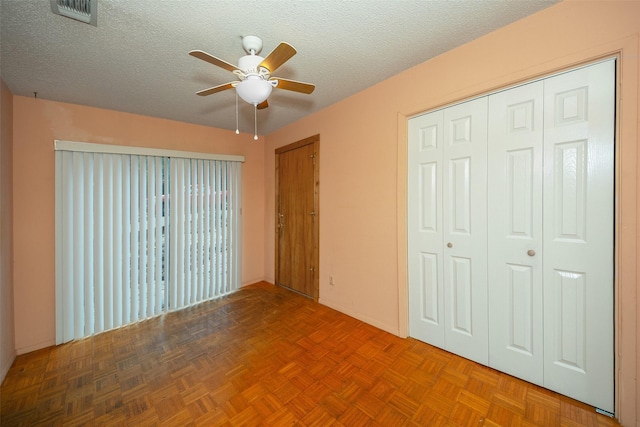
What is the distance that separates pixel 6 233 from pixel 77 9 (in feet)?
6.74

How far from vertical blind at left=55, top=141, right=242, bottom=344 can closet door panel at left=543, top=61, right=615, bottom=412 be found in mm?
3579

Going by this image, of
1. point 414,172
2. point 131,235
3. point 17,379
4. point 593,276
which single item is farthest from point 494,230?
point 17,379

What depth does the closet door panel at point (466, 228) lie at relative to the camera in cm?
188

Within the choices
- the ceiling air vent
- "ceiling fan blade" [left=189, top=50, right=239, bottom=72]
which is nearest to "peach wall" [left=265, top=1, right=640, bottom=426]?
"ceiling fan blade" [left=189, top=50, right=239, bottom=72]

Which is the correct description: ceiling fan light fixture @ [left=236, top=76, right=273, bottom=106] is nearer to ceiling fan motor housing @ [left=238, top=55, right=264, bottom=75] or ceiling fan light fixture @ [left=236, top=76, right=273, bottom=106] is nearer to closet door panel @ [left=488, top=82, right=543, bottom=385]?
ceiling fan motor housing @ [left=238, top=55, right=264, bottom=75]

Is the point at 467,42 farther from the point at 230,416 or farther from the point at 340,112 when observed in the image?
the point at 230,416

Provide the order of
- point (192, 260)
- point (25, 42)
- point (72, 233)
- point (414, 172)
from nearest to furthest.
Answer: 1. point (25, 42)
2. point (414, 172)
3. point (72, 233)
4. point (192, 260)

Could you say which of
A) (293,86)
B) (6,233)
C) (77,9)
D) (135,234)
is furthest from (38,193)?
(293,86)

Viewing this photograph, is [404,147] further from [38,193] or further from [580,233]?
[38,193]

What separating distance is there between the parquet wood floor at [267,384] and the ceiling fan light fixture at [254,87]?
2.05 m

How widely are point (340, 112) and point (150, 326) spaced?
3307 mm

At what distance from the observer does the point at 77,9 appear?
1.38 m

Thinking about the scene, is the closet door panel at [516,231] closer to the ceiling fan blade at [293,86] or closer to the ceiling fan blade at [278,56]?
the ceiling fan blade at [293,86]

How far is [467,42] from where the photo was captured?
1.84 meters
